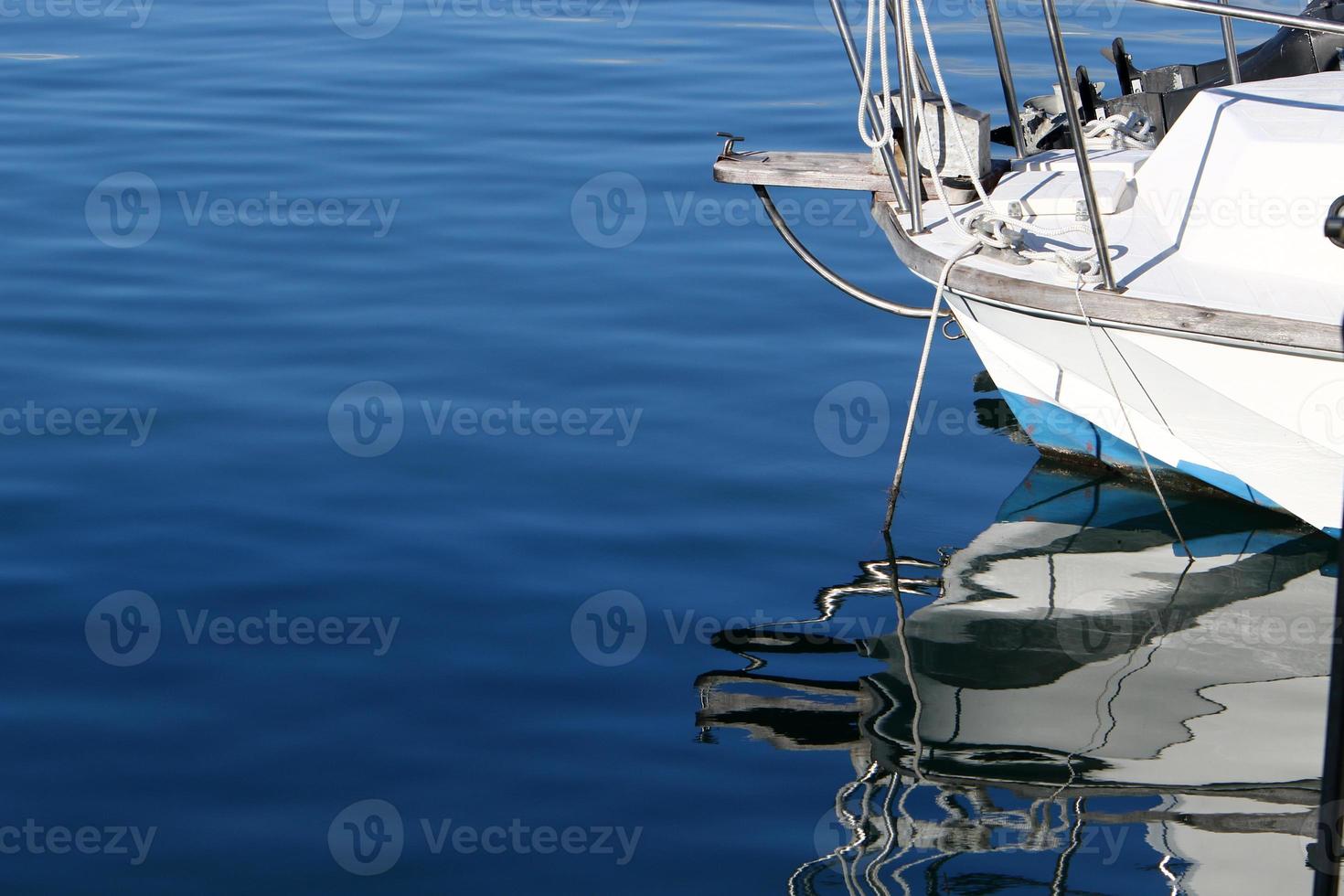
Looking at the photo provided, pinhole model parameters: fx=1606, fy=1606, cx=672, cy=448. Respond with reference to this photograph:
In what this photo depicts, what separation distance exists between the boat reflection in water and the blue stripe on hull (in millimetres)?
134

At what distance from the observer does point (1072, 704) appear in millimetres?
4355

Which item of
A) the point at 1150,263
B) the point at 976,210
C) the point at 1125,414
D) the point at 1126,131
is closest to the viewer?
the point at 1150,263

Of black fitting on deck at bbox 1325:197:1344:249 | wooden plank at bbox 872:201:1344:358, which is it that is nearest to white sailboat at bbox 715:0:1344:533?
wooden plank at bbox 872:201:1344:358

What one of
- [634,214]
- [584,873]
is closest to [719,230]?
[634,214]

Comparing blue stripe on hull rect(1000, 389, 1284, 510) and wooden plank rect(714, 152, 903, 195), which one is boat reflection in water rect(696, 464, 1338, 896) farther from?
wooden plank rect(714, 152, 903, 195)

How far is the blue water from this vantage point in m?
3.81

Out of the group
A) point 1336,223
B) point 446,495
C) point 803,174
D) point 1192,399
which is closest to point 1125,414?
point 1192,399

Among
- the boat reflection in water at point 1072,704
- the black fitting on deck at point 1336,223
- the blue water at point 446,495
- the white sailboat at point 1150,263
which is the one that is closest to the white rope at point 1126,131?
the white sailboat at point 1150,263

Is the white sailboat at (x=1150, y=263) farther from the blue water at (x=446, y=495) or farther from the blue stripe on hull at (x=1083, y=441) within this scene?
the blue water at (x=446, y=495)

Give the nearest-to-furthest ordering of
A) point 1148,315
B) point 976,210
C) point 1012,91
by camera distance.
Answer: point 1148,315
point 976,210
point 1012,91

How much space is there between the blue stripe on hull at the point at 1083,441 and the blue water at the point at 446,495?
182mm

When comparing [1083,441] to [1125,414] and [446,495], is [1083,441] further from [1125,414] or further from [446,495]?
[446,495]

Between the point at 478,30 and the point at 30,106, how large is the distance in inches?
145

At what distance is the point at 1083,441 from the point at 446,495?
2233 millimetres
